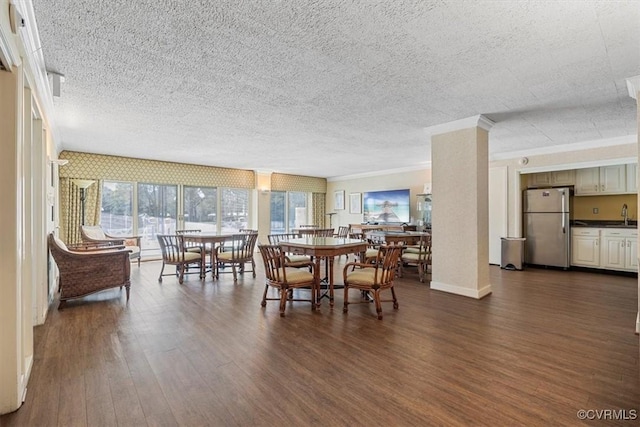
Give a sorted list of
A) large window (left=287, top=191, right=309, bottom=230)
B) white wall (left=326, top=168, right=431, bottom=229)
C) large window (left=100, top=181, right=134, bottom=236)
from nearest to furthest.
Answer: large window (left=100, top=181, right=134, bottom=236) → white wall (left=326, top=168, right=431, bottom=229) → large window (left=287, top=191, right=309, bottom=230)

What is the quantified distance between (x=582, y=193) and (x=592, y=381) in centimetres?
572

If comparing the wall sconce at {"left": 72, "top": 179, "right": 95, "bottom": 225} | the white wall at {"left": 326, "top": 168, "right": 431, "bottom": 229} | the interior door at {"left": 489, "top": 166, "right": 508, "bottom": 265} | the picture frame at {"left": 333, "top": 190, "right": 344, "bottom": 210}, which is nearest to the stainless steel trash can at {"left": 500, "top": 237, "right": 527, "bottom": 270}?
the interior door at {"left": 489, "top": 166, "right": 508, "bottom": 265}

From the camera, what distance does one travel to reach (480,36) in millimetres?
2277

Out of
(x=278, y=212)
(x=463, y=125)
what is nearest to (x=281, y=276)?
(x=463, y=125)

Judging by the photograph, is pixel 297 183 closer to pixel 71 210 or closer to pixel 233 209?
pixel 233 209

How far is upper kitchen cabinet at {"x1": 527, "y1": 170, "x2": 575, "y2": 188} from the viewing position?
654 cm

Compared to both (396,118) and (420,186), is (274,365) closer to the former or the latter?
(396,118)

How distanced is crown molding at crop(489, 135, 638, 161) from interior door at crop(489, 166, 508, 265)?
10.7 inches

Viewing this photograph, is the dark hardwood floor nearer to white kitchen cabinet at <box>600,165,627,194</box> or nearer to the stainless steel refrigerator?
the stainless steel refrigerator

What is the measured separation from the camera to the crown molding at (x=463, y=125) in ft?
13.5

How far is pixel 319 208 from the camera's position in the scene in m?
10.9

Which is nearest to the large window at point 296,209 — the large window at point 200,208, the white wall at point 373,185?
the white wall at point 373,185

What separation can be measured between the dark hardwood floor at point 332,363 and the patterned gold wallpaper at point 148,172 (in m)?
3.90

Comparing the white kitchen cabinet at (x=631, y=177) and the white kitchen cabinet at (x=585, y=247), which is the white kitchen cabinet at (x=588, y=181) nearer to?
the white kitchen cabinet at (x=631, y=177)
